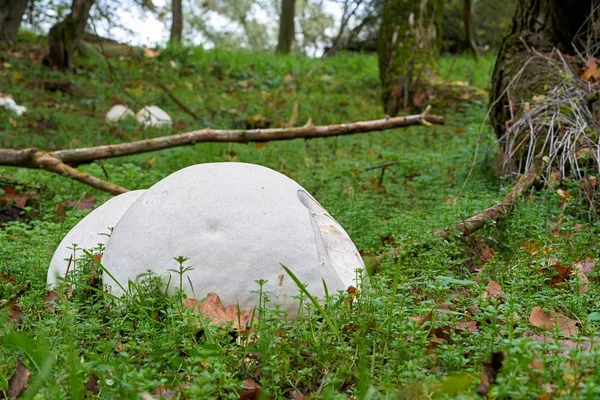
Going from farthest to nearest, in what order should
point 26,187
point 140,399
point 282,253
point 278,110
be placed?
point 278,110 < point 26,187 < point 282,253 < point 140,399

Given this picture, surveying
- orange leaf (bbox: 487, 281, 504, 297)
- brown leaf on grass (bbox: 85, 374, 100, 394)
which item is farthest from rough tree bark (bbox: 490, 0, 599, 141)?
brown leaf on grass (bbox: 85, 374, 100, 394)

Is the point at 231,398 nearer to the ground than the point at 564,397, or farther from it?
nearer to the ground

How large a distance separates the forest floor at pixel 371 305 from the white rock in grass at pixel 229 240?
0.51 feet

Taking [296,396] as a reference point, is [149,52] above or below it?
above

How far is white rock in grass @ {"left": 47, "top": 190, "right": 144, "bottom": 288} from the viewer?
3104 millimetres

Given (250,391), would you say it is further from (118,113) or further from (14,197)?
(118,113)

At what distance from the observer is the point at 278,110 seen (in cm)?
1048

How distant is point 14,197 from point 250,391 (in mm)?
4075

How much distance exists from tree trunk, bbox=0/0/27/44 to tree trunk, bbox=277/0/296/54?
719 centimetres

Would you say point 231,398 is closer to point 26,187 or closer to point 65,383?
point 65,383

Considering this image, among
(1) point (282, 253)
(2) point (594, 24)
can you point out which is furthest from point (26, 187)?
(2) point (594, 24)

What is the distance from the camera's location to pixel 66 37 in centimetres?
1158

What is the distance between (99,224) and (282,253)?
3.80 feet

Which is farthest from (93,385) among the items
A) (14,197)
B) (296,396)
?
(14,197)
